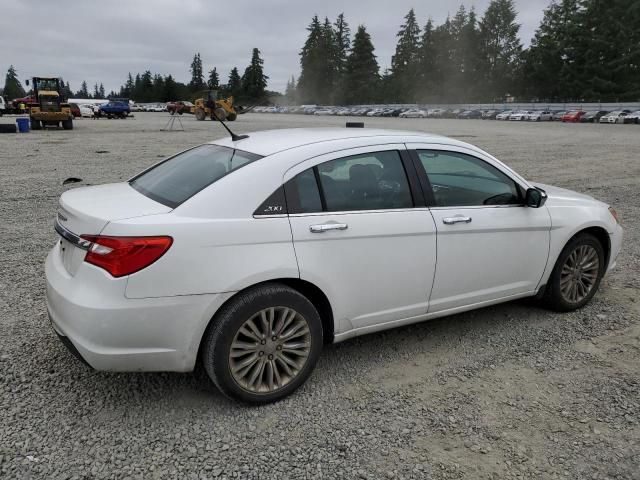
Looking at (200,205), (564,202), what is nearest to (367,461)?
(200,205)

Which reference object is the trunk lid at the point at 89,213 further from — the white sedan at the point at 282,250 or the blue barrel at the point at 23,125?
the blue barrel at the point at 23,125

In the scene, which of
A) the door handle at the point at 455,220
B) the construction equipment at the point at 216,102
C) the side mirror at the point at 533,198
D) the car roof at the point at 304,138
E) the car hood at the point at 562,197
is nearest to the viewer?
the car roof at the point at 304,138

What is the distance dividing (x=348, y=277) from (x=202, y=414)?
3.83 ft

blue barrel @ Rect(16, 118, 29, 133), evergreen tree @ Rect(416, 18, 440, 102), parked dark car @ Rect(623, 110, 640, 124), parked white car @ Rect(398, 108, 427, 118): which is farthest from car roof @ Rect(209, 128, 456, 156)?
evergreen tree @ Rect(416, 18, 440, 102)

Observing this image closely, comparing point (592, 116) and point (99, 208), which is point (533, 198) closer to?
point (99, 208)

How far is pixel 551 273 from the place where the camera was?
437cm

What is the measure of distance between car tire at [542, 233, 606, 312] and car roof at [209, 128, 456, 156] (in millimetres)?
1387

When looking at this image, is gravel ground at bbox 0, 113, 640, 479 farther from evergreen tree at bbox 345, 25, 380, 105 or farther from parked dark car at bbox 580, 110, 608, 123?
evergreen tree at bbox 345, 25, 380, 105

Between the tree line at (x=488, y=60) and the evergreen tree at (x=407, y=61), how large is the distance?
20 cm

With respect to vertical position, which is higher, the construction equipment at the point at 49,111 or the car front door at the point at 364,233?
the car front door at the point at 364,233

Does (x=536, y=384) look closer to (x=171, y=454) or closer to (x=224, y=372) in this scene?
(x=224, y=372)

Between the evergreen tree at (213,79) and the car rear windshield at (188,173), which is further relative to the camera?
the evergreen tree at (213,79)

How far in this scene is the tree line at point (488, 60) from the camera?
72.0 m

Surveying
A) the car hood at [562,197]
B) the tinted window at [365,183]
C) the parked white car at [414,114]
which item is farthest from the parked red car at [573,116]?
the tinted window at [365,183]
